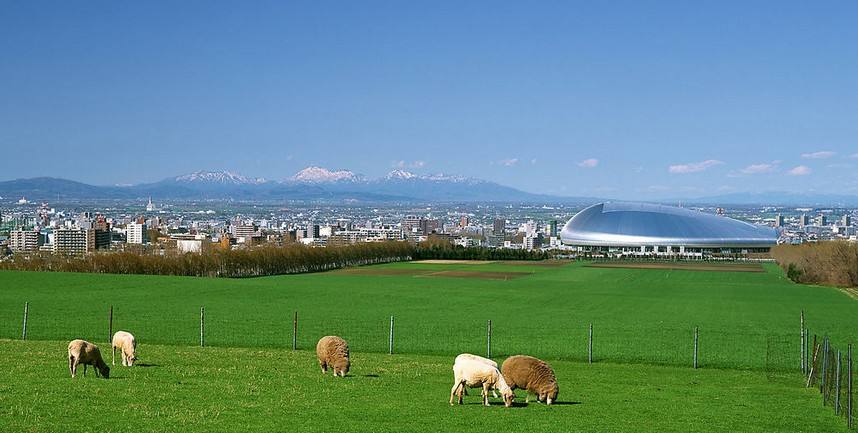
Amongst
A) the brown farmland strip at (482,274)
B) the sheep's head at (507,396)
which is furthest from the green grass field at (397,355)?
the brown farmland strip at (482,274)

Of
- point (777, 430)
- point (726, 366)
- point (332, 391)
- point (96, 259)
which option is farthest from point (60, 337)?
point (96, 259)

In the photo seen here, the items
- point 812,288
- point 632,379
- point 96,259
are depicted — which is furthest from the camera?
point 96,259

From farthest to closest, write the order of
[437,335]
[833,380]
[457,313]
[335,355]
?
[457,313], [437,335], [335,355], [833,380]

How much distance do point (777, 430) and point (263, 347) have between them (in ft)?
64.7

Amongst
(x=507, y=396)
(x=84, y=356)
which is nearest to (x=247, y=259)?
(x=84, y=356)

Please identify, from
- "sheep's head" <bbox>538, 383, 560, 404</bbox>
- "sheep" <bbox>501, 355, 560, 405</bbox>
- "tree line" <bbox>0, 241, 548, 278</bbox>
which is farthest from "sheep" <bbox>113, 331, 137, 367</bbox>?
"tree line" <bbox>0, 241, 548, 278</bbox>

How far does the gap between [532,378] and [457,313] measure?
33048 mm

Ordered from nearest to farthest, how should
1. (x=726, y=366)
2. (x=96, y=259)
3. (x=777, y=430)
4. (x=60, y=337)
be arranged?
(x=777, y=430)
(x=726, y=366)
(x=60, y=337)
(x=96, y=259)

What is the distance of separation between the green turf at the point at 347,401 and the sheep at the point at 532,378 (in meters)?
0.37

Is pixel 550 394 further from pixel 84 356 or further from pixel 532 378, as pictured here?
pixel 84 356

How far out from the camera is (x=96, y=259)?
10169cm

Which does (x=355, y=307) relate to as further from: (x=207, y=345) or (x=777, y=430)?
(x=777, y=430)

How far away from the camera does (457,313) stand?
5566 cm

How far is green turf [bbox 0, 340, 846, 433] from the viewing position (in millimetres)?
19114
